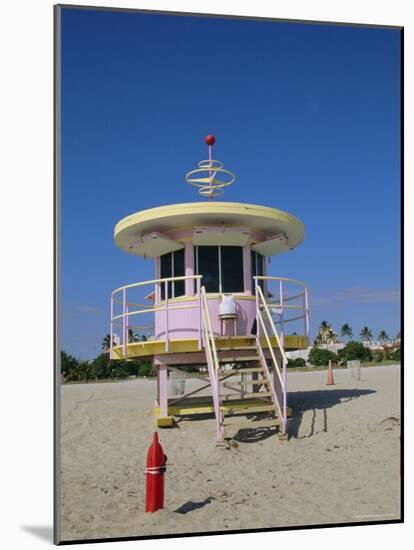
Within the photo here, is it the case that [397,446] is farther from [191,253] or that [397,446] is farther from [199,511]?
[191,253]

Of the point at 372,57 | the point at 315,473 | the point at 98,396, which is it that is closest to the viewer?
the point at 315,473

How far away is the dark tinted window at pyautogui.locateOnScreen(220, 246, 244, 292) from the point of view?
406 inches

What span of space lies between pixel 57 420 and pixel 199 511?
178 centimetres

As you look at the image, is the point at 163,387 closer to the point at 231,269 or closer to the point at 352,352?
the point at 231,269

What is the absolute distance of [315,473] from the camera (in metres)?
7.71

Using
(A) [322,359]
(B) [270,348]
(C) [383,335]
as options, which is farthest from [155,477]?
(A) [322,359]

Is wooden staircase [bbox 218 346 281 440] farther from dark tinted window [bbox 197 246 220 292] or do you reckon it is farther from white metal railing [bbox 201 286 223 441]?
dark tinted window [bbox 197 246 220 292]

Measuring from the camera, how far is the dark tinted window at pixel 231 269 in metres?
10.3

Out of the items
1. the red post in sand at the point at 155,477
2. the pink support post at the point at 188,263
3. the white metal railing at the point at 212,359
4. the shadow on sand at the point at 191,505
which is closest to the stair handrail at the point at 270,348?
the white metal railing at the point at 212,359

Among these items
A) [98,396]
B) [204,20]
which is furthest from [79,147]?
[98,396]

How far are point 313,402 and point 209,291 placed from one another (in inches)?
139

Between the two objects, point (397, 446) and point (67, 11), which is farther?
point (397, 446)

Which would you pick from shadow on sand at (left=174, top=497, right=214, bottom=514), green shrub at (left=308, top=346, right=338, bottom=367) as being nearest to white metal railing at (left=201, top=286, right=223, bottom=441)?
shadow on sand at (left=174, top=497, right=214, bottom=514)

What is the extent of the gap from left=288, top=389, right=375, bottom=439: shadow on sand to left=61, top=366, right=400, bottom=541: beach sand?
6 centimetres
